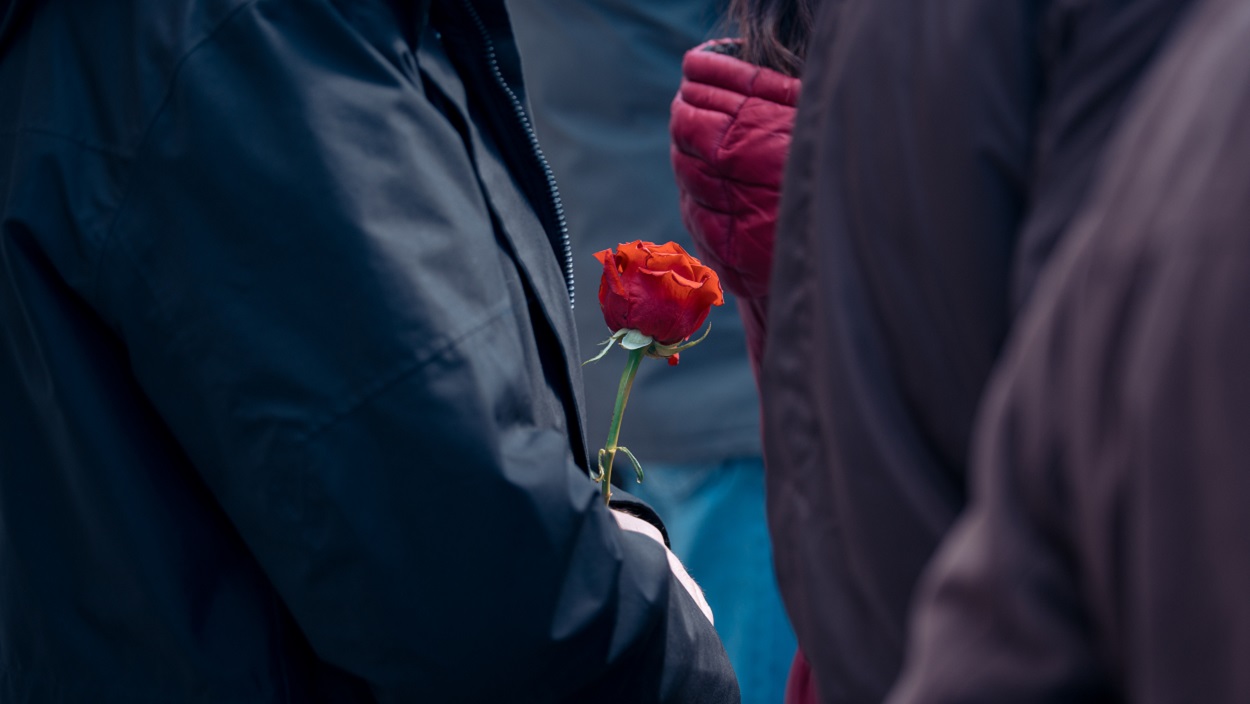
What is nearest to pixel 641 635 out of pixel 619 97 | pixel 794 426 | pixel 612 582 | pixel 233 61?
pixel 612 582

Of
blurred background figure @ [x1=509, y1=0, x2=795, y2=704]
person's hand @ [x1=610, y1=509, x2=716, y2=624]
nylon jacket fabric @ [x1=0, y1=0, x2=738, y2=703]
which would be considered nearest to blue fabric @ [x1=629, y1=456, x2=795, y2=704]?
blurred background figure @ [x1=509, y1=0, x2=795, y2=704]

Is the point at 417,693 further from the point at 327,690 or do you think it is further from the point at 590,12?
the point at 590,12

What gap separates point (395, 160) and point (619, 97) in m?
1.59

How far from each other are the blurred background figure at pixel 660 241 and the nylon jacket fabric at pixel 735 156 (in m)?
0.87

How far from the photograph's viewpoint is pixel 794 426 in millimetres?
604

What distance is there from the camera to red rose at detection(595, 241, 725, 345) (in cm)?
99

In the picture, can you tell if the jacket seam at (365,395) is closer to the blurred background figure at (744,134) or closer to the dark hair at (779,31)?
the blurred background figure at (744,134)

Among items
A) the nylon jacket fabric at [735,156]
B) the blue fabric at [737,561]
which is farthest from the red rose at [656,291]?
the blue fabric at [737,561]

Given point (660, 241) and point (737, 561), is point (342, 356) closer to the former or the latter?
point (737, 561)

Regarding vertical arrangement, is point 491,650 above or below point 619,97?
above

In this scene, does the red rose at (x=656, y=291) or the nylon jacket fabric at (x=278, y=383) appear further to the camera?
the red rose at (x=656, y=291)

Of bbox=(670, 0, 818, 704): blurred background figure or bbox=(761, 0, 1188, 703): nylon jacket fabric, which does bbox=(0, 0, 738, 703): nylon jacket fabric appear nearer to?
bbox=(761, 0, 1188, 703): nylon jacket fabric

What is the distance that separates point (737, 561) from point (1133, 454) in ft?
6.04

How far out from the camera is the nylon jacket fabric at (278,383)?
75cm
